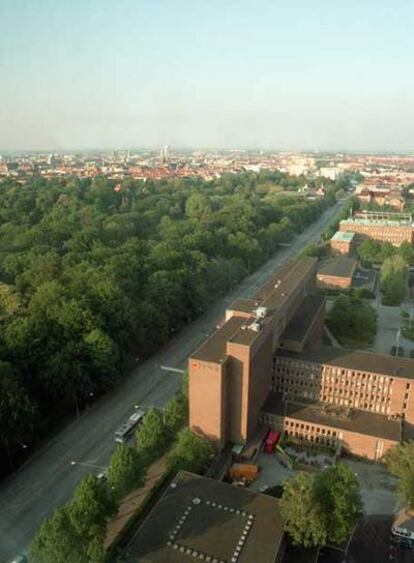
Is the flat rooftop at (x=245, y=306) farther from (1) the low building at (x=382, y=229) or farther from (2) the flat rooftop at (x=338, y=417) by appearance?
(1) the low building at (x=382, y=229)

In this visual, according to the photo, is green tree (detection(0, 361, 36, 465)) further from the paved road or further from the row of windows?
the row of windows

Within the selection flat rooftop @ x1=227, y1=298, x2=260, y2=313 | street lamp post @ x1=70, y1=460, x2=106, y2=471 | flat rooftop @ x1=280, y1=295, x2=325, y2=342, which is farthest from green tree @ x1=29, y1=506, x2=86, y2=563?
flat rooftop @ x1=280, y1=295, x2=325, y2=342

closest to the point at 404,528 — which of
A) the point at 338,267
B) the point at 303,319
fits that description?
the point at 303,319

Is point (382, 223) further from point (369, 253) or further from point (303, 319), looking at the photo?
point (303, 319)

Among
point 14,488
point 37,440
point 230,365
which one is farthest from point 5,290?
point 230,365

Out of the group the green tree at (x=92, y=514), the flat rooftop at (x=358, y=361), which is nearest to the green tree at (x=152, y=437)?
the green tree at (x=92, y=514)

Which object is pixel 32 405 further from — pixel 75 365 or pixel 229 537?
pixel 229 537
